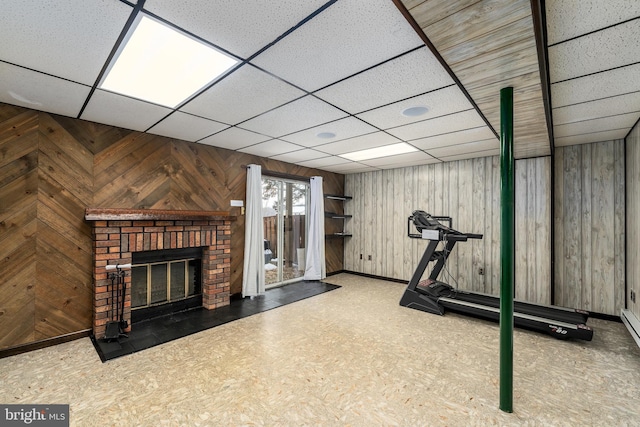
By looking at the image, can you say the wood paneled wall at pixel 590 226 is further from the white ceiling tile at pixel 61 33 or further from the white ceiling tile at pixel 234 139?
the white ceiling tile at pixel 61 33

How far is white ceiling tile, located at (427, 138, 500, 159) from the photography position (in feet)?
13.1

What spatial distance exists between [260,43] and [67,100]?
86.6 inches

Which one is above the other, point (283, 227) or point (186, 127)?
point (186, 127)

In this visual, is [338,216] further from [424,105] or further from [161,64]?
[161,64]

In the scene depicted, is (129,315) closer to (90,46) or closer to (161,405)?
(161,405)

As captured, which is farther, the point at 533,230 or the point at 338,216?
the point at 338,216

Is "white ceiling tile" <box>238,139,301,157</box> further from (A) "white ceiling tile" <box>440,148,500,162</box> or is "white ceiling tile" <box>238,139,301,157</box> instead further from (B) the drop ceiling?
(A) "white ceiling tile" <box>440,148,500,162</box>

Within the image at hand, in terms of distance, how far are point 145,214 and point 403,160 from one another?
421 centimetres

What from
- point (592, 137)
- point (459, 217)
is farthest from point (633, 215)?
point (459, 217)

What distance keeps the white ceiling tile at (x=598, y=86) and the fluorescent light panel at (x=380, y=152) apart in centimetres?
186

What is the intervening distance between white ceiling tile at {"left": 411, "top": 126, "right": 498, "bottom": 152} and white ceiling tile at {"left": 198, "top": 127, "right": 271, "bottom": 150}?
2219 mm

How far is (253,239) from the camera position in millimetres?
4703

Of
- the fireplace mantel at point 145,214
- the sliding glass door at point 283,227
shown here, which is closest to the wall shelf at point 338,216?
the sliding glass door at point 283,227

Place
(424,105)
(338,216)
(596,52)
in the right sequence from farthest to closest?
(338,216)
(424,105)
(596,52)
